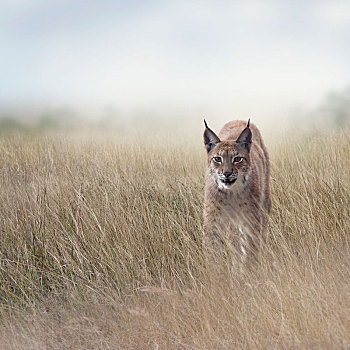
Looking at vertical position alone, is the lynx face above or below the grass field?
above

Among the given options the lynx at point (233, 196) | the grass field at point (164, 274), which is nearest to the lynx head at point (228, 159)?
the lynx at point (233, 196)

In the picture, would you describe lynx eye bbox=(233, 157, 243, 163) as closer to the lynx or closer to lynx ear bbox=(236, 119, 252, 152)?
the lynx

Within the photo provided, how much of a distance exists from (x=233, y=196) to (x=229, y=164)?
1.08 ft

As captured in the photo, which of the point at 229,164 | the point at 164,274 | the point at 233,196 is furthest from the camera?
the point at 233,196

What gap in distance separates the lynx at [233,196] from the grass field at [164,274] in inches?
7.8

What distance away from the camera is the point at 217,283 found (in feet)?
12.4

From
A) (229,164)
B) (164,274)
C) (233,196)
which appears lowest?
(164,274)

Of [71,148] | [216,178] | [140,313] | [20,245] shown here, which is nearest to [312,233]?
[216,178]

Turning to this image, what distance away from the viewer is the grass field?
3.19 m

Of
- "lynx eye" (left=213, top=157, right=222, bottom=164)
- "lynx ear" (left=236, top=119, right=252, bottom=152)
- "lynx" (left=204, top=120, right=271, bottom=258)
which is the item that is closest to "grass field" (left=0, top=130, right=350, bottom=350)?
"lynx" (left=204, top=120, right=271, bottom=258)

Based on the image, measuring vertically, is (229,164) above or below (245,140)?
below

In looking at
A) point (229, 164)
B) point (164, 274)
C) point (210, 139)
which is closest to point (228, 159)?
point (229, 164)

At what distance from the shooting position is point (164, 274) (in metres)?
4.27

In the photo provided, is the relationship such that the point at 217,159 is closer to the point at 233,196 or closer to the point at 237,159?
the point at 237,159
